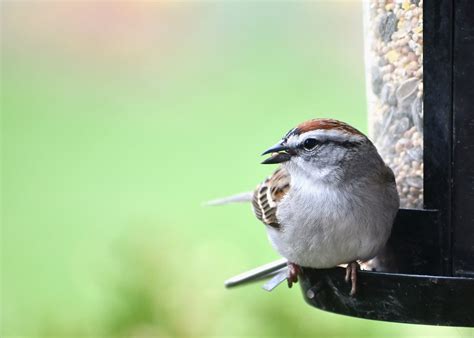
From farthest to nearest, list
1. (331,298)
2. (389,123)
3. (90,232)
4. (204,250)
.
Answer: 1. (90,232)
2. (204,250)
3. (389,123)
4. (331,298)

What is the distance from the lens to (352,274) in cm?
333

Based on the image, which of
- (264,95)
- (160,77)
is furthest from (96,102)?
(264,95)

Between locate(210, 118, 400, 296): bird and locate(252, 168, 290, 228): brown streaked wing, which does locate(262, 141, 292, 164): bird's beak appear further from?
locate(252, 168, 290, 228): brown streaked wing

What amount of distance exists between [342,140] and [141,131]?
24.6 feet

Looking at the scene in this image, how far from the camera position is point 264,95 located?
36.8ft

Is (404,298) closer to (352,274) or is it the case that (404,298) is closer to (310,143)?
(352,274)

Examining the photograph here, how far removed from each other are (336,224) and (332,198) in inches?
3.3

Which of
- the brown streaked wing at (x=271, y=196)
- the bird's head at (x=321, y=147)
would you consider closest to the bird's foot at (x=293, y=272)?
the brown streaked wing at (x=271, y=196)

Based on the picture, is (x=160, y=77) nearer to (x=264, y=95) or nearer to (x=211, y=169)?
(x=264, y=95)

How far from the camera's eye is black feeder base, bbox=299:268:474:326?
317 cm

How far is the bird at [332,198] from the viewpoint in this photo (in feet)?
11.2

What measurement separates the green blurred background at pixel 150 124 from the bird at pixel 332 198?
2.61 ft

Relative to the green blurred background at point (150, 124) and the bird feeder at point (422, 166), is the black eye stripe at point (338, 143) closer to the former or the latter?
the bird feeder at point (422, 166)

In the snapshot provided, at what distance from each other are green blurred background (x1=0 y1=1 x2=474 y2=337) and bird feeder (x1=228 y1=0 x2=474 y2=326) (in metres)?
0.80
